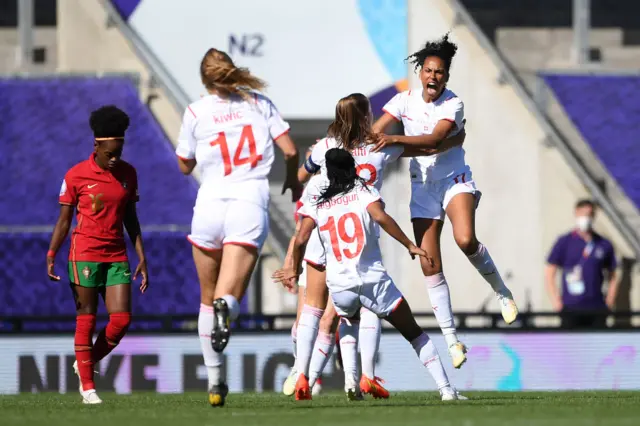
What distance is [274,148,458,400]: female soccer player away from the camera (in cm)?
959

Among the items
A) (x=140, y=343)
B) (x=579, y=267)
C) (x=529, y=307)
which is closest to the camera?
(x=140, y=343)

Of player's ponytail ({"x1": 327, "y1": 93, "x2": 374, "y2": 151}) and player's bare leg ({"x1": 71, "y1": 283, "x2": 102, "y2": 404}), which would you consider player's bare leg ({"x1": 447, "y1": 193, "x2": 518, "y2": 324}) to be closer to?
player's ponytail ({"x1": 327, "y1": 93, "x2": 374, "y2": 151})

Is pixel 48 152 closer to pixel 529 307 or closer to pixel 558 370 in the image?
pixel 529 307

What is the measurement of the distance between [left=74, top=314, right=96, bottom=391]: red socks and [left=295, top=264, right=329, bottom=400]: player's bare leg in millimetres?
1381

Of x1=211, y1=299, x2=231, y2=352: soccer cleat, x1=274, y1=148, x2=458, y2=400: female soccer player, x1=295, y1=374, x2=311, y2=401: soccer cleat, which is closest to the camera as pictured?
x1=211, y1=299, x2=231, y2=352: soccer cleat

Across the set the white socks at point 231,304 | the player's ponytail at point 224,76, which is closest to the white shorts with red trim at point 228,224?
the white socks at point 231,304

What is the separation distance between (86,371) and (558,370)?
19.8 feet

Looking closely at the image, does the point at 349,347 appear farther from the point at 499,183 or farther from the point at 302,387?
the point at 499,183

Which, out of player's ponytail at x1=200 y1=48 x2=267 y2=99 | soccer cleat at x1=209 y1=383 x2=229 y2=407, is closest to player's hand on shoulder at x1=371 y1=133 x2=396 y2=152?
player's ponytail at x1=200 y1=48 x2=267 y2=99

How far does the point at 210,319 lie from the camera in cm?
901

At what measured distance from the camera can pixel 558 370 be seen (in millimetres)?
14867

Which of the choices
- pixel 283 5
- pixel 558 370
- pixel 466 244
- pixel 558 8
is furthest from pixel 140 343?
pixel 558 8

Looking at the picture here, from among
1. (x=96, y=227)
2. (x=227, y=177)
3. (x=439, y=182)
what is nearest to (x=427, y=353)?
(x=439, y=182)

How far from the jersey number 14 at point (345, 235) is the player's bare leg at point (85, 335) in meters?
1.72
